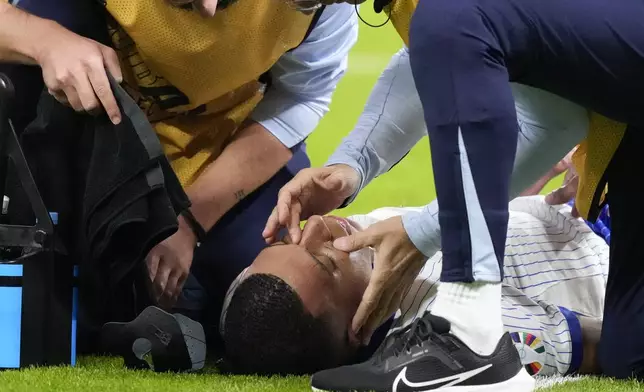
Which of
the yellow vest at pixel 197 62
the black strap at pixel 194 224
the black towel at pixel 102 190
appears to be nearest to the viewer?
the black towel at pixel 102 190

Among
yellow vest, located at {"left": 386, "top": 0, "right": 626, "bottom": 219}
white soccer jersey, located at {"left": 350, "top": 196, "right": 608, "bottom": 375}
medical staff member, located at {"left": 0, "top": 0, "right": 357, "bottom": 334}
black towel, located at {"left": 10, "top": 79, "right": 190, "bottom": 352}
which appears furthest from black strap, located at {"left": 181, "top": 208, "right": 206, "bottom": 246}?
yellow vest, located at {"left": 386, "top": 0, "right": 626, "bottom": 219}

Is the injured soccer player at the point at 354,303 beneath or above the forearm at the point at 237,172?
beneath

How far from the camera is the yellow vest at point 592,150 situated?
4.05 ft

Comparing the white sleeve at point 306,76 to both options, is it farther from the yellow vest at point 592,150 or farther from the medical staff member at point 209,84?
the yellow vest at point 592,150

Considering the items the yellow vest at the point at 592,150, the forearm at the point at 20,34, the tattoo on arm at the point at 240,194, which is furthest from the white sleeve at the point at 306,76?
the forearm at the point at 20,34

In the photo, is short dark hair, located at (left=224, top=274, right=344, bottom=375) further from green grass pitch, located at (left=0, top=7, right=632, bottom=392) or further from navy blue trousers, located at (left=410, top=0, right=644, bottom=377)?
navy blue trousers, located at (left=410, top=0, right=644, bottom=377)

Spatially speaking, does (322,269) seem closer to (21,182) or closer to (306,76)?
(21,182)

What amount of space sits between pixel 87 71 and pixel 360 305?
0.47 metres

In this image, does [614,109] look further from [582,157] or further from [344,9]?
[344,9]

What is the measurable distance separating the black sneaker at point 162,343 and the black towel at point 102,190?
99 millimetres

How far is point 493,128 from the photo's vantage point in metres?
0.96

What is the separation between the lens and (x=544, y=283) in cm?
149

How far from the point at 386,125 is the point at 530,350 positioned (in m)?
0.39

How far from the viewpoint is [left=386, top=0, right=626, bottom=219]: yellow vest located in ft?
4.05
